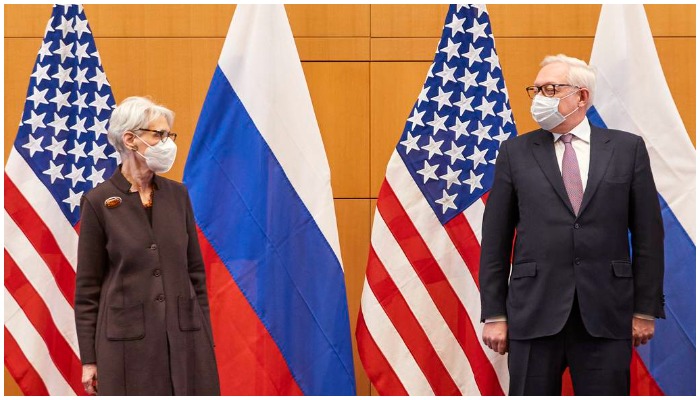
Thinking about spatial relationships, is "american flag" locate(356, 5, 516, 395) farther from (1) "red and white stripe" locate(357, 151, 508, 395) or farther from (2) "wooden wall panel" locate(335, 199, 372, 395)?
(2) "wooden wall panel" locate(335, 199, 372, 395)

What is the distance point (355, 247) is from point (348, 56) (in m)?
0.85

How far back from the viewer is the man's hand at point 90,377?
2.89 metres

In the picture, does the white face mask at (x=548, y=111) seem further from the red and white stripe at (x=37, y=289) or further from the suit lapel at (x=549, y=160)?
the red and white stripe at (x=37, y=289)

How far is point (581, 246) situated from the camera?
9.61 ft

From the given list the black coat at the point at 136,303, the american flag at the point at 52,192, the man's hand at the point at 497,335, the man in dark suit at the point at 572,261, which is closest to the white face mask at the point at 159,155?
the black coat at the point at 136,303

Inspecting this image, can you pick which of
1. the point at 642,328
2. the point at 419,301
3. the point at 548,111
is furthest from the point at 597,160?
the point at 419,301

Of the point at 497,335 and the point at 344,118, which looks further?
the point at 344,118

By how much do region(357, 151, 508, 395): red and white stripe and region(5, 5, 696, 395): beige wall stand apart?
1.64 ft

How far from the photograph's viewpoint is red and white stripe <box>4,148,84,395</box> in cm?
363

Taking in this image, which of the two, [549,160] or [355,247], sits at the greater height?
[549,160]

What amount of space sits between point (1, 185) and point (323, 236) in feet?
4.24

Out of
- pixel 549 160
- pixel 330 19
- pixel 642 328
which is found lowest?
pixel 642 328

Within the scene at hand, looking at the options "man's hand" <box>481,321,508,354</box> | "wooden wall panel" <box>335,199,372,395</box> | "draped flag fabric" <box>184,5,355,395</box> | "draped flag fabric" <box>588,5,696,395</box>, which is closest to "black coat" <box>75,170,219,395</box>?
"draped flag fabric" <box>184,5,355,395</box>

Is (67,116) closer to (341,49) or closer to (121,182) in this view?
(121,182)
